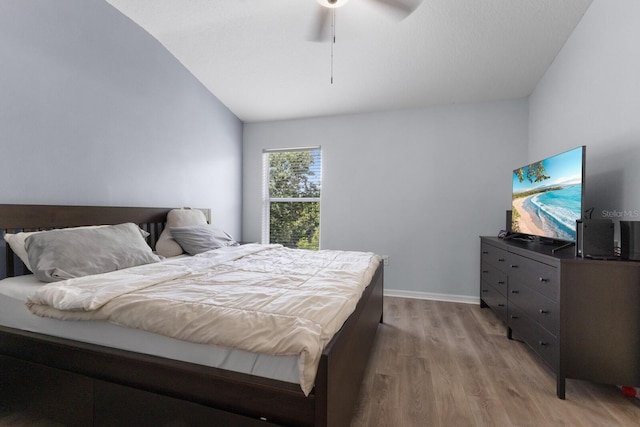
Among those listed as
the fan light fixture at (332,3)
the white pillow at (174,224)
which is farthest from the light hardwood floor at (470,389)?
the fan light fixture at (332,3)

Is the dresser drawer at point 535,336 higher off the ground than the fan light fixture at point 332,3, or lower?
lower

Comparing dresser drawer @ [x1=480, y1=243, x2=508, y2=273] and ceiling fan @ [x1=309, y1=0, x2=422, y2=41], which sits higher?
ceiling fan @ [x1=309, y1=0, x2=422, y2=41]

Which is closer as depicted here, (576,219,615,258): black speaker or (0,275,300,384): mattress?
(0,275,300,384): mattress

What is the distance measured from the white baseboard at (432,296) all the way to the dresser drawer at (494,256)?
605mm

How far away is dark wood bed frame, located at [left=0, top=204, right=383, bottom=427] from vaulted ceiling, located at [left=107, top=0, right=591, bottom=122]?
2.27 meters

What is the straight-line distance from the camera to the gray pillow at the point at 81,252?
1.55 m

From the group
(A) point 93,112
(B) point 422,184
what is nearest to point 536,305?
(B) point 422,184

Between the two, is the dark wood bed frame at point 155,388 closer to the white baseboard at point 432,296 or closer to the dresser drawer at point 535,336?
the dresser drawer at point 535,336

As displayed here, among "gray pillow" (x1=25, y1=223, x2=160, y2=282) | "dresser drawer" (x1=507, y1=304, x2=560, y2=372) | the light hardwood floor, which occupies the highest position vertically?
"gray pillow" (x1=25, y1=223, x2=160, y2=282)

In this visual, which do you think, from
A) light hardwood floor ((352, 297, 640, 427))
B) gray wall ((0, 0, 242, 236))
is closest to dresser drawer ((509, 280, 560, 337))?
light hardwood floor ((352, 297, 640, 427))

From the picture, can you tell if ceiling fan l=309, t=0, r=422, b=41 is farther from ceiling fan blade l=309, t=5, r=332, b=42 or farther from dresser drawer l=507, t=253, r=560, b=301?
dresser drawer l=507, t=253, r=560, b=301

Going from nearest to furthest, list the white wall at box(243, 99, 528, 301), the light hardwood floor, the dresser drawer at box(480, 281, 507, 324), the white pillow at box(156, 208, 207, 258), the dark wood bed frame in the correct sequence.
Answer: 1. the dark wood bed frame
2. the light hardwood floor
3. the dresser drawer at box(480, 281, 507, 324)
4. the white pillow at box(156, 208, 207, 258)
5. the white wall at box(243, 99, 528, 301)

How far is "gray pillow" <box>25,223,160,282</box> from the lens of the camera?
1547 mm

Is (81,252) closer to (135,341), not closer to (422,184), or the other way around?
(135,341)
